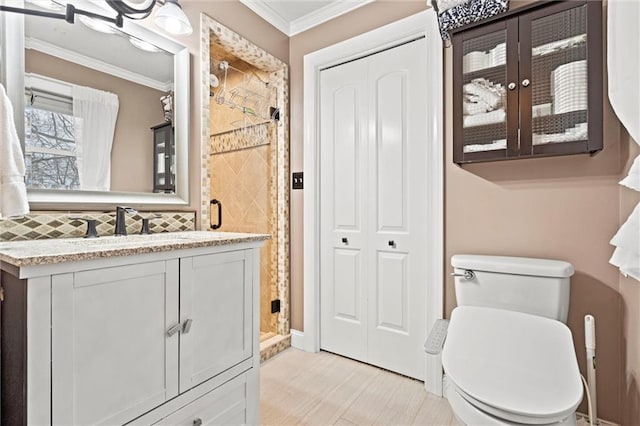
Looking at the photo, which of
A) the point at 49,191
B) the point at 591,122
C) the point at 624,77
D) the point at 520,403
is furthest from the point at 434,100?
the point at 49,191

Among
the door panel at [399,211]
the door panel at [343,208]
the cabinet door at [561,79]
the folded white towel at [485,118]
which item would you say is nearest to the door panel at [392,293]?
the door panel at [399,211]

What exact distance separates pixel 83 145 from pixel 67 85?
255 mm

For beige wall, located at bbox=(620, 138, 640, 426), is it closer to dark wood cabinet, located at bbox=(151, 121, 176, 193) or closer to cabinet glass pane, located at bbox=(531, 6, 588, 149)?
cabinet glass pane, located at bbox=(531, 6, 588, 149)

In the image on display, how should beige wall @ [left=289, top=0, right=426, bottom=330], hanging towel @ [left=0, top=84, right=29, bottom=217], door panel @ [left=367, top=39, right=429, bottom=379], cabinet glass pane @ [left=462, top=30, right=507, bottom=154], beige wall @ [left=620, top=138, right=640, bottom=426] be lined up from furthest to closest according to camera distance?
1. beige wall @ [left=289, top=0, right=426, bottom=330]
2. door panel @ [left=367, top=39, right=429, bottom=379]
3. cabinet glass pane @ [left=462, top=30, right=507, bottom=154]
4. beige wall @ [left=620, top=138, right=640, bottom=426]
5. hanging towel @ [left=0, top=84, right=29, bottom=217]

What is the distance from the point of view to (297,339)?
8.16 ft

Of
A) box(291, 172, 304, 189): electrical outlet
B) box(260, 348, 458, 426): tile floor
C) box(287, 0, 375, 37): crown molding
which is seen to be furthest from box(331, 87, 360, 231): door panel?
box(260, 348, 458, 426): tile floor

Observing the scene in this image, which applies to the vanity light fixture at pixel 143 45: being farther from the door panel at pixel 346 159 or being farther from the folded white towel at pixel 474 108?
the folded white towel at pixel 474 108

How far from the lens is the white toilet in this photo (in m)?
0.94

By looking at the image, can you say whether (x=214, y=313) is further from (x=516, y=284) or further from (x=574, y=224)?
(x=574, y=224)

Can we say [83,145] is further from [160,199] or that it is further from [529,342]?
[529,342]

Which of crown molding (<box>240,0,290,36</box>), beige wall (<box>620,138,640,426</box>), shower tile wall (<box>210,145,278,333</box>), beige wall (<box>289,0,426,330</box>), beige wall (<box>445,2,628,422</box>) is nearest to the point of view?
beige wall (<box>620,138,640,426</box>)

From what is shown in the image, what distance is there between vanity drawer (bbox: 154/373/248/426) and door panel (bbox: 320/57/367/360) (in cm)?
104

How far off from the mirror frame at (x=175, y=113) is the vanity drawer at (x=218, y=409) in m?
0.93

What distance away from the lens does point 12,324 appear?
95 cm
